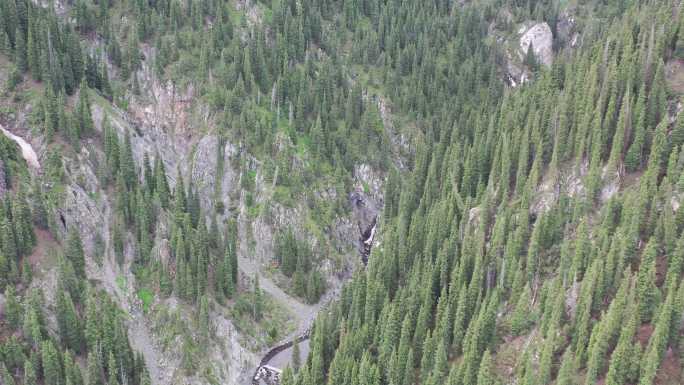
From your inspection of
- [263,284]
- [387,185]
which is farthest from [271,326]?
[387,185]

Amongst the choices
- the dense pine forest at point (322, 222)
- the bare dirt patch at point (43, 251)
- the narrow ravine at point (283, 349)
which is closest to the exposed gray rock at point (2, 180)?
the dense pine forest at point (322, 222)

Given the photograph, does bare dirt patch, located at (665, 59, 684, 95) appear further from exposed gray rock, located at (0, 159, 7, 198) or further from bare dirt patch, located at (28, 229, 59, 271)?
exposed gray rock, located at (0, 159, 7, 198)

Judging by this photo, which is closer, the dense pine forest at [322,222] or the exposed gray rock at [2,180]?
the dense pine forest at [322,222]

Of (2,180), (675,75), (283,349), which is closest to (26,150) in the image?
(2,180)

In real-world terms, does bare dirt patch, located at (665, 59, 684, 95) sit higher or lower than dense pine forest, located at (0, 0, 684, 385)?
higher

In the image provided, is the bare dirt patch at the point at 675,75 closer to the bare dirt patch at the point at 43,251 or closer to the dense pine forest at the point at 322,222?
the dense pine forest at the point at 322,222

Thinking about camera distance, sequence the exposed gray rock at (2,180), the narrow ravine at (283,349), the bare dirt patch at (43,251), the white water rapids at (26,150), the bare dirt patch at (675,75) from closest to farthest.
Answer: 1. the bare dirt patch at (675,75)
2. the bare dirt patch at (43,251)
3. the exposed gray rock at (2,180)
4. the narrow ravine at (283,349)
5. the white water rapids at (26,150)

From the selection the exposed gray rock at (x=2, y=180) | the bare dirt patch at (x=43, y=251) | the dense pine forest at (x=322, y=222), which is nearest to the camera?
the dense pine forest at (x=322, y=222)

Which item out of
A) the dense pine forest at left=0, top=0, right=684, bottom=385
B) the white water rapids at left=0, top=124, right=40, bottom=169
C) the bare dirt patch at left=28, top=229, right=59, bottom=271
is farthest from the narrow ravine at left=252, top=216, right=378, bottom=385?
the white water rapids at left=0, top=124, right=40, bottom=169

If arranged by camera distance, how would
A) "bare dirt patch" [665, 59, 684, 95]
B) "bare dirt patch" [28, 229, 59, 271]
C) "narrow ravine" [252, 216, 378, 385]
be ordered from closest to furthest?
"bare dirt patch" [665, 59, 684, 95] < "bare dirt patch" [28, 229, 59, 271] < "narrow ravine" [252, 216, 378, 385]
